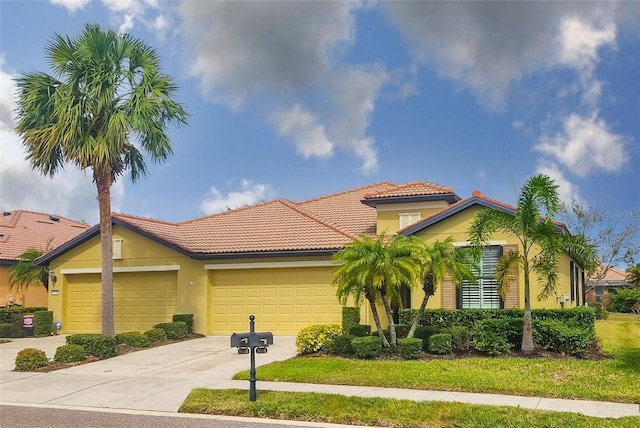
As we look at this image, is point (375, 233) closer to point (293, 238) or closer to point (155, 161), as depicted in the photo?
point (293, 238)

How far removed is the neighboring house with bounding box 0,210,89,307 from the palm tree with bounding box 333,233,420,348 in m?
18.1

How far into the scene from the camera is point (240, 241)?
22.3m

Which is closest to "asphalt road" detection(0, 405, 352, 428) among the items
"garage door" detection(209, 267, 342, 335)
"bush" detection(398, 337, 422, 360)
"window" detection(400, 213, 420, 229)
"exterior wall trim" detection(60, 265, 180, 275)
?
"bush" detection(398, 337, 422, 360)

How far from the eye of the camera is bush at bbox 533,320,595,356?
1402cm

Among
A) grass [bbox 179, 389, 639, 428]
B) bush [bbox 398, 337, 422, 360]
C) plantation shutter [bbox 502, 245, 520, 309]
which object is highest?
plantation shutter [bbox 502, 245, 520, 309]

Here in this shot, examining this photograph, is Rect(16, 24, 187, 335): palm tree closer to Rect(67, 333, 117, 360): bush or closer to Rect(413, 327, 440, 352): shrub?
Rect(67, 333, 117, 360): bush

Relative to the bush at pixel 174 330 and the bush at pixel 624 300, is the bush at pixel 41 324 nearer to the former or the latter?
the bush at pixel 174 330

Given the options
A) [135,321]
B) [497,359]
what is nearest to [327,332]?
[497,359]

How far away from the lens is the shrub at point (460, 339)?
583 inches

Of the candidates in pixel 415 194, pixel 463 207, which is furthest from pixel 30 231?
pixel 463 207

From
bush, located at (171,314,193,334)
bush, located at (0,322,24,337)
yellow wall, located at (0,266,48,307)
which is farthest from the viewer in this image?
yellow wall, located at (0,266,48,307)

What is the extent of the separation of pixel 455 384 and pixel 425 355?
3512 millimetres

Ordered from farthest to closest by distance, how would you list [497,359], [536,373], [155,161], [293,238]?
1. [293,238]
2. [155,161]
3. [497,359]
4. [536,373]

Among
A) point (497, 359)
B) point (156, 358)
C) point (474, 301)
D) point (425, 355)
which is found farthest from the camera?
point (474, 301)
